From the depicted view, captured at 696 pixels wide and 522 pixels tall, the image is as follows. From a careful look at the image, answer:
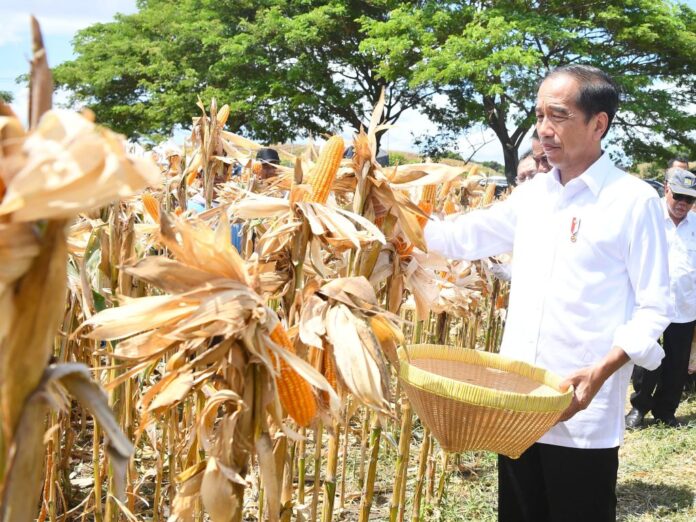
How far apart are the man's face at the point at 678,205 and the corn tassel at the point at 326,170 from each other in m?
4.28

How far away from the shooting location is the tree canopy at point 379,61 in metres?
19.9

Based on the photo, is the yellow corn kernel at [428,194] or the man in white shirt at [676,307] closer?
the yellow corn kernel at [428,194]

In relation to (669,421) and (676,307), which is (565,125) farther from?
(669,421)

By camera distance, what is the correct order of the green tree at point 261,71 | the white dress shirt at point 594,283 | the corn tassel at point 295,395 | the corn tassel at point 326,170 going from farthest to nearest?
the green tree at point 261,71
the white dress shirt at point 594,283
the corn tassel at point 326,170
the corn tassel at point 295,395

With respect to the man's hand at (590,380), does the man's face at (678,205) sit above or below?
above

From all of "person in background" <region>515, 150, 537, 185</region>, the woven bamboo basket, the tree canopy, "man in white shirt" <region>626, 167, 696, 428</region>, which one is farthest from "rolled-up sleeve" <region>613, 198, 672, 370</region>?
the tree canopy

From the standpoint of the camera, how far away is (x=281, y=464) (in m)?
1.29

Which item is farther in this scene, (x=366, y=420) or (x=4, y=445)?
(x=366, y=420)

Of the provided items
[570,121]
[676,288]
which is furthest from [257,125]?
[570,121]

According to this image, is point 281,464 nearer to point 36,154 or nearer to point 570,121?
point 36,154

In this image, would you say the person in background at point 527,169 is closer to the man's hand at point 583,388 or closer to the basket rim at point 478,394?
the man's hand at point 583,388

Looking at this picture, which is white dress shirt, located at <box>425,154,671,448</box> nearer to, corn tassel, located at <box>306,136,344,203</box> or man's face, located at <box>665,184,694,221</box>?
corn tassel, located at <box>306,136,344,203</box>

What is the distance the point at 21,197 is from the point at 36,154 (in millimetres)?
36

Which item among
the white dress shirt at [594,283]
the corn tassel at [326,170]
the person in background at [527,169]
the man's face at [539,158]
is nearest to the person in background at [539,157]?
the man's face at [539,158]
